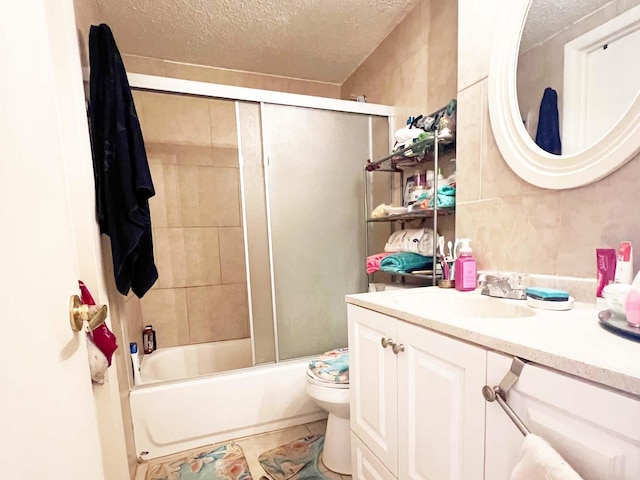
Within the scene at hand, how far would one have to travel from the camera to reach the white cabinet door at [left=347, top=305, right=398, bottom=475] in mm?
862

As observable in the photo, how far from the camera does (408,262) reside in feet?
4.63

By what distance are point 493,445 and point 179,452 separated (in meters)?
1.56

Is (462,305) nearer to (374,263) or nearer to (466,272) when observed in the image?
(466,272)

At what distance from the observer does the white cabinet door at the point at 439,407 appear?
0.61 m

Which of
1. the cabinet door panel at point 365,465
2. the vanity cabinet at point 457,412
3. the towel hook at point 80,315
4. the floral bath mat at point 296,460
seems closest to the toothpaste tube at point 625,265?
the vanity cabinet at point 457,412

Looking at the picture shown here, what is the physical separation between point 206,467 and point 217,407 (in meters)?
0.25

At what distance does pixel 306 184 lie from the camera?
1.70 meters

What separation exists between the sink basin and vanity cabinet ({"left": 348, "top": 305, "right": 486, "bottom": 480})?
123 millimetres

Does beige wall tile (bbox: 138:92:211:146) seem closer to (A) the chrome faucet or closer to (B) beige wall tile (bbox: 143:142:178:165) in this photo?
(B) beige wall tile (bbox: 143:142:178:165)

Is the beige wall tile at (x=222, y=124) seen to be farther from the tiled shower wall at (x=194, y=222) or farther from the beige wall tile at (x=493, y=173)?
the beige wall tile at (x=493, y=173)

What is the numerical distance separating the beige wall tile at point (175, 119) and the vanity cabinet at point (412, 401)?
184cm

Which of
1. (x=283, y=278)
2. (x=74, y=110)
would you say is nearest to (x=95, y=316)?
(x=74, y=110)

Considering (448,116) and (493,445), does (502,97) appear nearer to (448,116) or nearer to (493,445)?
(448,116)

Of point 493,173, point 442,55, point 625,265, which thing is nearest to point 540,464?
point 625,265
